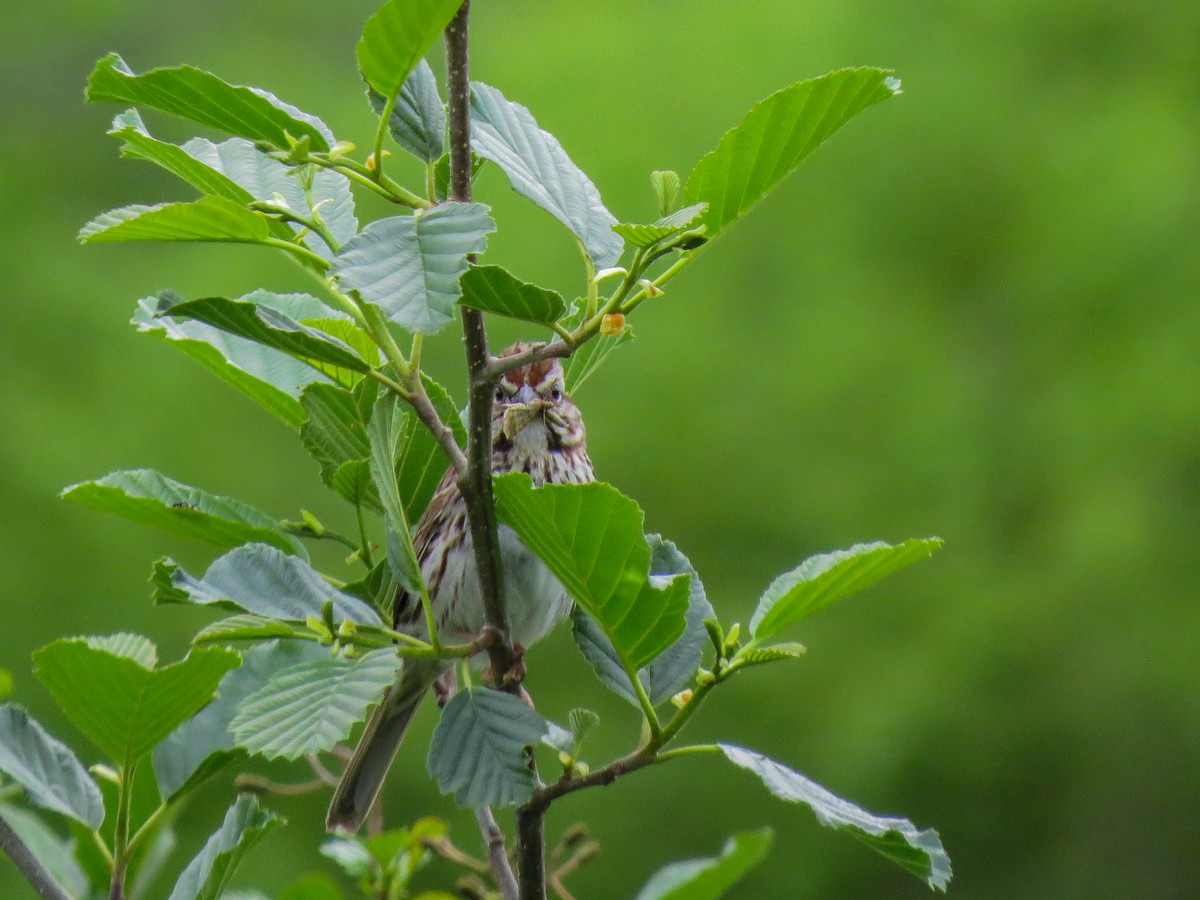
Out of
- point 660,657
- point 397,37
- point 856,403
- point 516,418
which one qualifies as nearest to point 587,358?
point 660,657

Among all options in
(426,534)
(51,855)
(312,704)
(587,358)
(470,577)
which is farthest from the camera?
(426,534)

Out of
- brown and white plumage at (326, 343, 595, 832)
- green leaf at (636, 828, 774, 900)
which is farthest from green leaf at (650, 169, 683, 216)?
brown and white plumage at (326, 343, 595, 832)

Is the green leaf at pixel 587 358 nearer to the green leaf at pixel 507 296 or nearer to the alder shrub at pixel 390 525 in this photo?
the alder shrub at pixel 390 525

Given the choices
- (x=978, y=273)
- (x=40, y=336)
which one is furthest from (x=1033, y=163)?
(x=40, y=336)

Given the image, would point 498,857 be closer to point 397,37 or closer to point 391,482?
point 391,482

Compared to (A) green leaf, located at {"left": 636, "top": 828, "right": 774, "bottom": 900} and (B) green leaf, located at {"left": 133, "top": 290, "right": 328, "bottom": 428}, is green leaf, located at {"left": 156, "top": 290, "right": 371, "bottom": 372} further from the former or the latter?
(A) green leaf, located at {"left": 636, "top": 828, "right": 774, "bottom": 900}

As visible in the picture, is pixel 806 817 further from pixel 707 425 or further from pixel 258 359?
pixel 258 359
